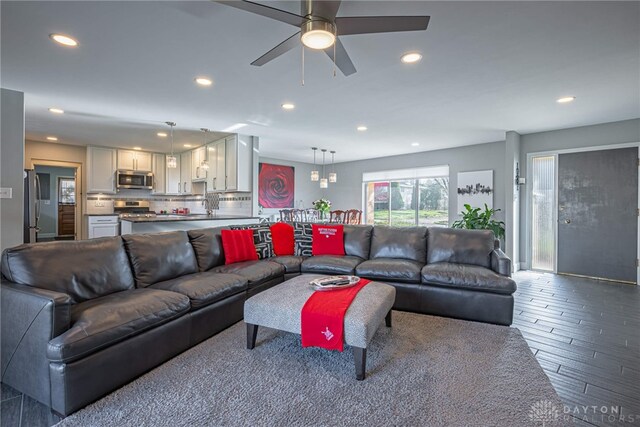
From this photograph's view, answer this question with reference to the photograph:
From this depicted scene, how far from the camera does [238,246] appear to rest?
Answer: 3.49 meters

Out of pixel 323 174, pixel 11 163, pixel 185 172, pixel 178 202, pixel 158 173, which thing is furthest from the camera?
pixel 323 174

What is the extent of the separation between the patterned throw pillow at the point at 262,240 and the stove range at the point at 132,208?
4.15 metres

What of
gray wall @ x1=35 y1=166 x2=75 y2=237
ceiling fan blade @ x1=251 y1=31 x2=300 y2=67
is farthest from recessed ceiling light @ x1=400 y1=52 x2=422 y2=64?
gray wall @ x1=35 y1=166 x2=75 y2=237

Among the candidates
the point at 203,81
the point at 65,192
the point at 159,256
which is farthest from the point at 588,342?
the point at 65,192

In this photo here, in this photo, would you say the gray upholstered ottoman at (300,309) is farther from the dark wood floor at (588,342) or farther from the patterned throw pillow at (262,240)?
the patterned throw pillow at (262,240)

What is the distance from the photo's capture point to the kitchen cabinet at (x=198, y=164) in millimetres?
6448

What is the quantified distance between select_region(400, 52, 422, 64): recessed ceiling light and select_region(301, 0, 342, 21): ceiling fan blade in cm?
112

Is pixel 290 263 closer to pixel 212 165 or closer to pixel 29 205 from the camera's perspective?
pixel 212 165

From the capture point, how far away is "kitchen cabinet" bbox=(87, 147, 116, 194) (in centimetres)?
643

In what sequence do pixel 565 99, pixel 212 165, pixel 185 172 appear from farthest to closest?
1. pixel 185 172
2. pixel 212 165
3. pixel 565 99

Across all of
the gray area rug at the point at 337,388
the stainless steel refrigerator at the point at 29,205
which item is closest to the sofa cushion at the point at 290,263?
the gray area rug at the point at 337,388

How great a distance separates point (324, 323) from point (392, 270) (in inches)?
59.1

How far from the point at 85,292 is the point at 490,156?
22.4 ft

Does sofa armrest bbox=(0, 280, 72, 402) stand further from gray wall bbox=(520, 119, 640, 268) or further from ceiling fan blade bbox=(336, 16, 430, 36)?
gray wall bbox=(520, 119, 640, 268)
